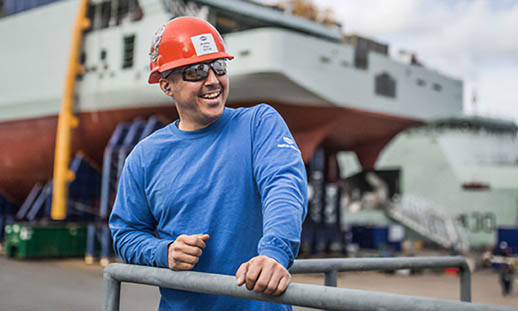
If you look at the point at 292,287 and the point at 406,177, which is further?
the point at 406,177

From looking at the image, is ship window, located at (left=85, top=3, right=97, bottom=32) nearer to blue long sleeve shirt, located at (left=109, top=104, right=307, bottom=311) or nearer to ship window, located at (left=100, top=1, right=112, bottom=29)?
ship window, located at (left=100, top=1, right=112, bottom=29)

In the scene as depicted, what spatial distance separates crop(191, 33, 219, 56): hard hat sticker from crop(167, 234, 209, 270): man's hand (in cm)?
71

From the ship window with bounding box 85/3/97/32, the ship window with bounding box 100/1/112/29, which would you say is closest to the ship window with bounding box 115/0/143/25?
the ship window with bounding box 100/1/112/29

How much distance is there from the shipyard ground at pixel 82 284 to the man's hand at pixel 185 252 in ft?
24.9

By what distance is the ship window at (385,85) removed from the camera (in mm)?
16703

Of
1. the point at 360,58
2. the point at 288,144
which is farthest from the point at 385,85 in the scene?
the point at 288,144

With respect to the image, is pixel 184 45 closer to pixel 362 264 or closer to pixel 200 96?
pixel 200 96

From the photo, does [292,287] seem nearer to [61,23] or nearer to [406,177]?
[61,23]

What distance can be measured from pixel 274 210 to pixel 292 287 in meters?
0.31

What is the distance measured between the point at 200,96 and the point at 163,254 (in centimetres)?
62

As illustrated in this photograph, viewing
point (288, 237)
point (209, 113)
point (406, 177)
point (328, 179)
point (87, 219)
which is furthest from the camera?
point (406, 177)

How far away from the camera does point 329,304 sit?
1.48 metres

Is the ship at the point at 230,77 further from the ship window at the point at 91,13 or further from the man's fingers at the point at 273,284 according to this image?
the man's fingers at the point at 273,284

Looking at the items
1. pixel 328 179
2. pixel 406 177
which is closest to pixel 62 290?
pixel 328 179
